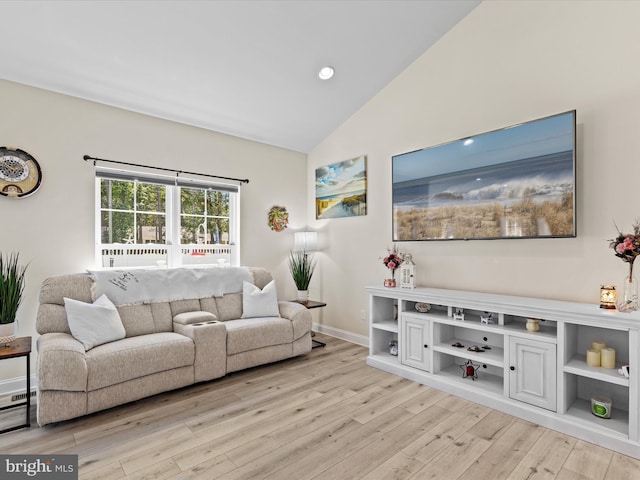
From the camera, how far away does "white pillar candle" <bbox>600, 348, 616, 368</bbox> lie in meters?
2.28

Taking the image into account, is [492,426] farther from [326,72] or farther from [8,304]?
[8,304]

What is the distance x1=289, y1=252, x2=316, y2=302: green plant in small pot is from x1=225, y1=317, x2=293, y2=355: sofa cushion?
851 millimetres

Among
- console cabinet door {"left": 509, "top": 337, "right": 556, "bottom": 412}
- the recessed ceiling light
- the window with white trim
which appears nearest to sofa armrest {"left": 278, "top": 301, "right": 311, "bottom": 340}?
the window with white trim

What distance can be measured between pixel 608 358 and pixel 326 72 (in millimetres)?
3439

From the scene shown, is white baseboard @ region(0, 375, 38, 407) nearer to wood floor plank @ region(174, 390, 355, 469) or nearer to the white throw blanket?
the white throw blanket

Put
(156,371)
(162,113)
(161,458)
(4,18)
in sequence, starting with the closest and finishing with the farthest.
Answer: (161,458), (4,18), (156,371), (162,113)

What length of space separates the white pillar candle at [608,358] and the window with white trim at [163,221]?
3.69 meters

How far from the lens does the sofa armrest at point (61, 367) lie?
230cm

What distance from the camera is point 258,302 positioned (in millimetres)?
3791

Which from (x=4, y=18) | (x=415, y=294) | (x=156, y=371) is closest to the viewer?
(x=4, y=18)

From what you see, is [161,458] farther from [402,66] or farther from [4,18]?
[402,66]

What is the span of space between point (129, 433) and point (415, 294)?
249 centimetres

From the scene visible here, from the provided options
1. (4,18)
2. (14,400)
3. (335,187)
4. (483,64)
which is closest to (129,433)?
(14,400)

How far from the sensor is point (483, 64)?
3176 millimetres
